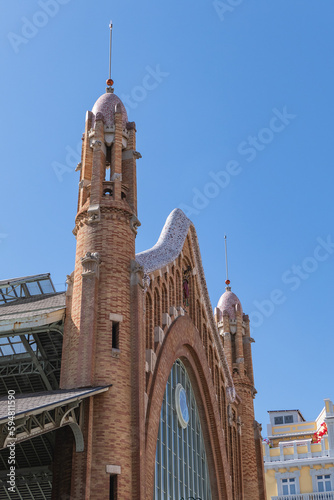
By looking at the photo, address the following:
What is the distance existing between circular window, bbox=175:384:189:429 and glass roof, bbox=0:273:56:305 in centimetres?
875

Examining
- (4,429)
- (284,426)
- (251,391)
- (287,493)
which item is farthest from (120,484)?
(284,426)

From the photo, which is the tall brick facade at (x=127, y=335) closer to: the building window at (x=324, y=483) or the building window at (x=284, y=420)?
the building window at (x=324, y=483)

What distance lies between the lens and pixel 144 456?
32.7m

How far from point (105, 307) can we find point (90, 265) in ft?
6.69

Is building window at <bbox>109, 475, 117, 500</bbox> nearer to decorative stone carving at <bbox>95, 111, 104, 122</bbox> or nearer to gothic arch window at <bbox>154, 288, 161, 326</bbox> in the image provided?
gothic arch window at <bbox>154, 288, 161, 326</bbox>

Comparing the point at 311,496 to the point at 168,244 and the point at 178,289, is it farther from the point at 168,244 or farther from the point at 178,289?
the point at 168,244

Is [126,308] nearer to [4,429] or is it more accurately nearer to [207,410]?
[4,429]

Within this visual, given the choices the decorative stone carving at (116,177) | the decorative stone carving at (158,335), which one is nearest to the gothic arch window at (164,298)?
the decorative stone carving at (158,335)

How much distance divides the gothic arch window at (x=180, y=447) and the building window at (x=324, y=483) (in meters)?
24.8

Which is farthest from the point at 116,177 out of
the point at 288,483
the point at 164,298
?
the point at 288,483

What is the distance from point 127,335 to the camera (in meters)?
34.6

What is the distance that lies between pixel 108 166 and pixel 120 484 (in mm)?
16885

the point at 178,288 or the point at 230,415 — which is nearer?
the point at 178,288

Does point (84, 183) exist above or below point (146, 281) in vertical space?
above
